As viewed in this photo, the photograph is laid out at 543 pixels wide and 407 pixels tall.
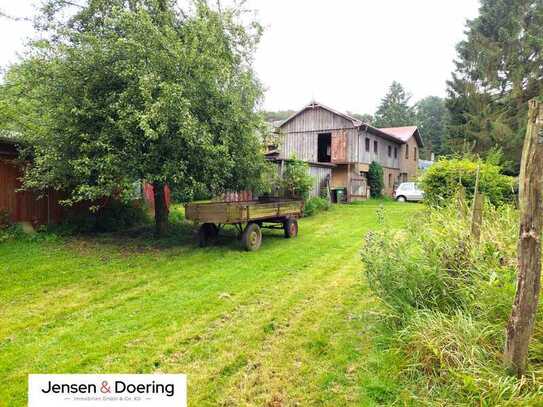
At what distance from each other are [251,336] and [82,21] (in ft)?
28.6

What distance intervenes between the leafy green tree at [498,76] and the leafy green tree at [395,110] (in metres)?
27.6

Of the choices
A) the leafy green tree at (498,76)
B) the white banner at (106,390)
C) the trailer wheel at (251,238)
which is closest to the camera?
the white banner at (106,390)

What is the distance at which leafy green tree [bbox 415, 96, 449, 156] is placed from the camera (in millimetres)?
48688

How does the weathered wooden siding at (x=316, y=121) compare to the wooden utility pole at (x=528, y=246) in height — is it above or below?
above

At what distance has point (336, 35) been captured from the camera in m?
13.6

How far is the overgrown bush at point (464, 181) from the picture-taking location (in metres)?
9.07

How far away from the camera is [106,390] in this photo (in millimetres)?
2658

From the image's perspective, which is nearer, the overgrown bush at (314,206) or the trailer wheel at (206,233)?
the trailer wheel at (206,233)

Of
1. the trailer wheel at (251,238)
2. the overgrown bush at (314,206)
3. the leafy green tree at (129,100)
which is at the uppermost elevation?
the leafy green tree at (129,100)

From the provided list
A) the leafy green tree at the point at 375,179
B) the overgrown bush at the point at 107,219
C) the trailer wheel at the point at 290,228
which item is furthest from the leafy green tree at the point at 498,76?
the overgrown bush at the point at 107,219

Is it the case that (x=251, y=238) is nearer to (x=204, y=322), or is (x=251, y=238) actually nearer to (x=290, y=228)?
(x=290, y=228)

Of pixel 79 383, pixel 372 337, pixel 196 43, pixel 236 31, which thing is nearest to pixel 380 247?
pixel 372 337

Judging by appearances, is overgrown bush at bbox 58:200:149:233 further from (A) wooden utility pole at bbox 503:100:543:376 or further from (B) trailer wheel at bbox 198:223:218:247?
(A) wooden utility pole at bbox 503:100:543:376

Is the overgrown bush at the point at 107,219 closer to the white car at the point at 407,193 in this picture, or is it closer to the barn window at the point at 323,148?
the barn window at the point at 323,148
